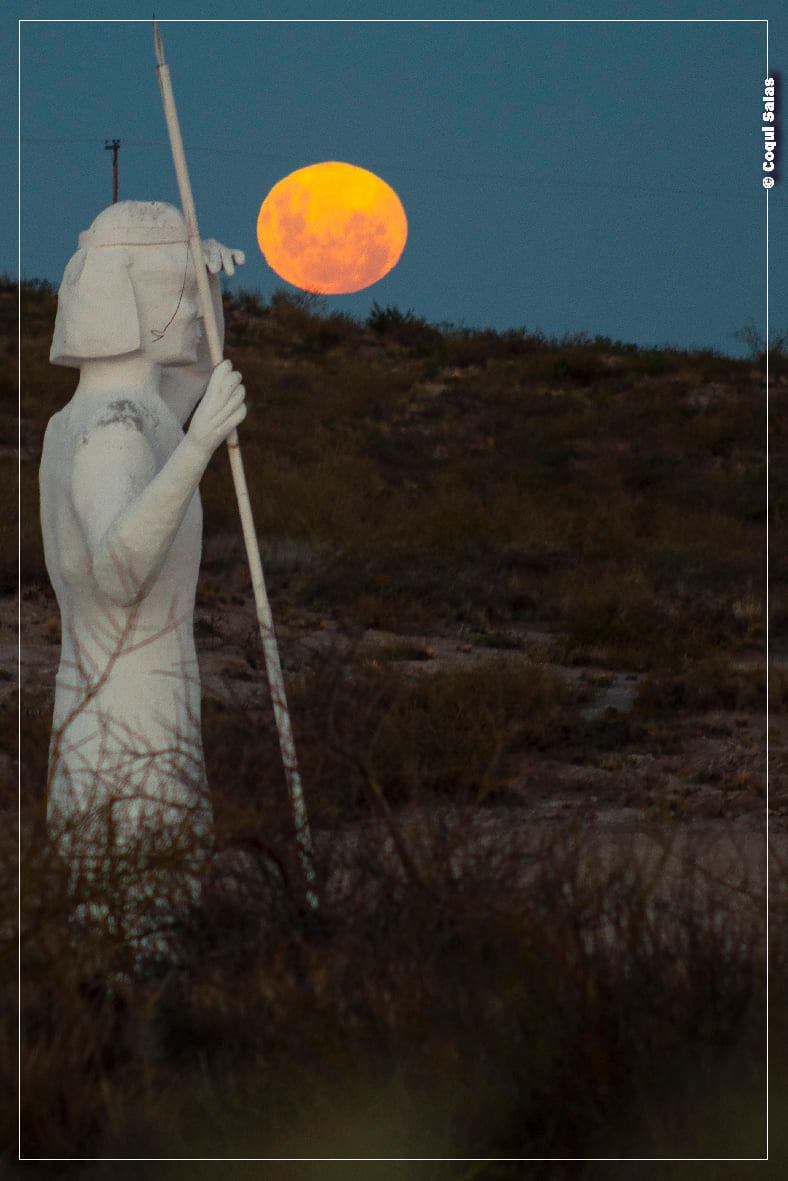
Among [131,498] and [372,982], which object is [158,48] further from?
[372,982]

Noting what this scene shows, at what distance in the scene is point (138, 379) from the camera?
Result: 405 cm

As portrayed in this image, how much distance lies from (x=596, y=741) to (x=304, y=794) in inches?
291

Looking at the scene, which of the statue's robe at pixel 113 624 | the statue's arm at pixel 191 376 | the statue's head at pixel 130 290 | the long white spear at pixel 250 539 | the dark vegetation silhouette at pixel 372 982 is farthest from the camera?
the statue's arm at pixel 191 376

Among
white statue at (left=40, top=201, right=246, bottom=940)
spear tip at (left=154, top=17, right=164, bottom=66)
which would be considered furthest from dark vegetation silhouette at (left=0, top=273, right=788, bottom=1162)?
spear tip at (left=154, top=17, right=164, bottom=66)

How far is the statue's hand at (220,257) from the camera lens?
3998 mm

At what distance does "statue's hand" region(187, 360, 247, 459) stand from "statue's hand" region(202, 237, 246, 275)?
0.99ft

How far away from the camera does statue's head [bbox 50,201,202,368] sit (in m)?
3.99

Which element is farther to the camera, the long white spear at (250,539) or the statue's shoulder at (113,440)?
the statue's shoulder at (113,440)

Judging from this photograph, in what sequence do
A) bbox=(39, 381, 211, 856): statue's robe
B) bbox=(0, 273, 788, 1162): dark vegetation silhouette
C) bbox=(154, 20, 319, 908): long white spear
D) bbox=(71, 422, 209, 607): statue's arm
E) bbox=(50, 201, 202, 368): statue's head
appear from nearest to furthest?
bbox=(0, 273, 788, 1162): dark vegetation silhouette → bbox=(154, 20, 319, 908): long white spear → bbox=(71, 422, 209, 607): statue's arm → bbox=(39, 381, 211, 856): statue's robe → bbox=(50, 201, 202, 368): statue's head

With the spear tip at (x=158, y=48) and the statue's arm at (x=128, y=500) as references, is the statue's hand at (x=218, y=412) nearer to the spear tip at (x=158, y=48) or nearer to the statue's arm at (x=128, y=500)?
the statue's arm at (x=128, y=500)

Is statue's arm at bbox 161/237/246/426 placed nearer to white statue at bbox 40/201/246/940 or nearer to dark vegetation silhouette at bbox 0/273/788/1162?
white statue at bbox 40/201/246/940

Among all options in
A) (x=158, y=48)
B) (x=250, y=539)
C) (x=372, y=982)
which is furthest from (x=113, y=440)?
(x=372, y=982)

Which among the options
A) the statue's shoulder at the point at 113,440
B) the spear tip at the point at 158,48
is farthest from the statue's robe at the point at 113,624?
the spear tip at the point at 158,48

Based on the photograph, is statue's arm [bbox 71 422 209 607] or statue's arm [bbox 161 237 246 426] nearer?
statue's arm [bbox 71 422 209 607]
